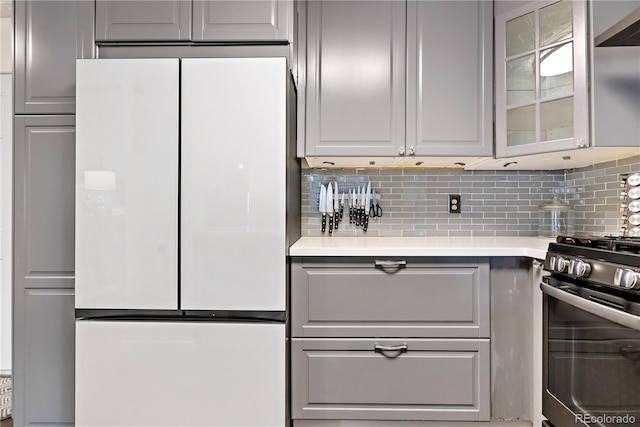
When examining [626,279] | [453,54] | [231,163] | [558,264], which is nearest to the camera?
[626,279]

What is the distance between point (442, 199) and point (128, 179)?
1.70 m

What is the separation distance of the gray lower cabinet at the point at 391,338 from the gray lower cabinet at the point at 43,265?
1022 mm

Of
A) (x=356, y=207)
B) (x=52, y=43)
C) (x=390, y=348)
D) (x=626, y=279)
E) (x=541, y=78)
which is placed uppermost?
(x=52, y=43)

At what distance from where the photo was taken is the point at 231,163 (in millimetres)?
1720

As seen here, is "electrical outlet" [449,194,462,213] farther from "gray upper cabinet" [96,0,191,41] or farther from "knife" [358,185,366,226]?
"gray upper cabinet" [96,0,191,41]

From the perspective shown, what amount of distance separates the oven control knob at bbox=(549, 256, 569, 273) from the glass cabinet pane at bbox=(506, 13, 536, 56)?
1066 mm

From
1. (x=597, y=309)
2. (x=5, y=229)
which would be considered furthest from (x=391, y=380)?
(x=5, y=229)

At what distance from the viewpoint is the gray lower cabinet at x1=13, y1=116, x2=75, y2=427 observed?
1.89 m

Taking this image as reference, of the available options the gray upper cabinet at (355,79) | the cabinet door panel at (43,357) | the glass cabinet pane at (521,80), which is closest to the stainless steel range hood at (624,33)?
the glass cabinet pane at (521,80)

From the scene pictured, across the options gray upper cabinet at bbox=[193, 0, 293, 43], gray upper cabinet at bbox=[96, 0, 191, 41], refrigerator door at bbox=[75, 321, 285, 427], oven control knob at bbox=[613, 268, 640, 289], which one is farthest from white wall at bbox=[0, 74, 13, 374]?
oven control knob at bbox=[613, 268, 640, 289]

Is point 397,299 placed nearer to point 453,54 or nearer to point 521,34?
point 453,54

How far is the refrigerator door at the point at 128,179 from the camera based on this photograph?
1722 millimetres

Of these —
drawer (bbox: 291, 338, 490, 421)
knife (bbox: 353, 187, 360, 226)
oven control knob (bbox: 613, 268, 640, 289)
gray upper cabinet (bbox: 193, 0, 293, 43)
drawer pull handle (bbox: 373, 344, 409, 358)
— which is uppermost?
gray upper cabinet (bbox: 193, 0, 293, 43)

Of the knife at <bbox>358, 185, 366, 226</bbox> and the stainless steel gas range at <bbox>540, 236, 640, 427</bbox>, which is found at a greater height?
the knife at <bbox>358, 185, 366, 226</bbox>
